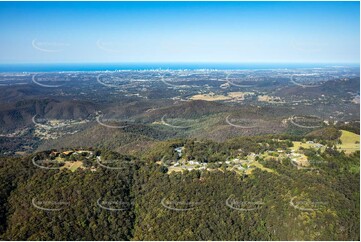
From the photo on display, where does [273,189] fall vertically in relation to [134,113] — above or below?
above

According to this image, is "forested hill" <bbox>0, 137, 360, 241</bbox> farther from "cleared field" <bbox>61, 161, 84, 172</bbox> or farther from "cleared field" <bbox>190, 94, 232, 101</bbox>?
"cleared field" <bbox>190, 94, 232, 101</bbox>

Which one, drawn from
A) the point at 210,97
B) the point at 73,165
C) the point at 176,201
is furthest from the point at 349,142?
the point at 210,97

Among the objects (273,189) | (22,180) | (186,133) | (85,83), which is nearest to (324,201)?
(273,189)

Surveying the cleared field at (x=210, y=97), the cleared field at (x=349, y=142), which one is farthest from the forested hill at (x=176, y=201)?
the cleared field at (x=210, y=97)

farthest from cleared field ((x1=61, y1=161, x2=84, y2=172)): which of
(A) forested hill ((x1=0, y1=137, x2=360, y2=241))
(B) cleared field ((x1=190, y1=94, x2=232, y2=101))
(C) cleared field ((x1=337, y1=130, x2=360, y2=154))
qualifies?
(B) cleared field ((x1=190, y1=94, x2=232, y2=101))

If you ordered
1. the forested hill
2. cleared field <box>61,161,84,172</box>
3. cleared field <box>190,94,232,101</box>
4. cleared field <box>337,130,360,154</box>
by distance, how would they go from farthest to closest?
cleared field <box>190,94,232,101</box> → cleared field <box>337,130,360,154</box> → cleared field <box>61,161,84,172</box> → the forested hill

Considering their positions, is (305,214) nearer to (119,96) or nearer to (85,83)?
(119,96)
